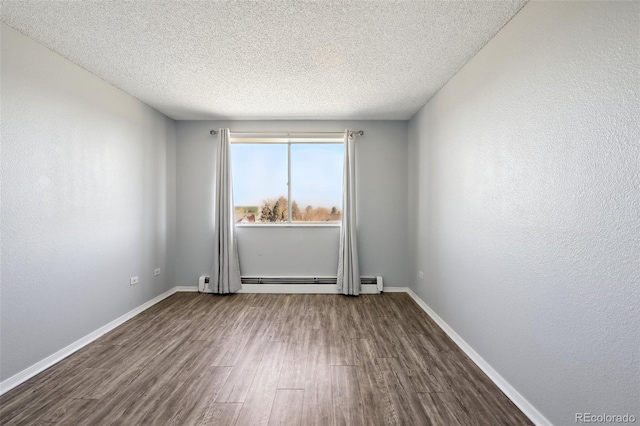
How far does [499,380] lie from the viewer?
197cm

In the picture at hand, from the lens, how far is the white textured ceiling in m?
1.83

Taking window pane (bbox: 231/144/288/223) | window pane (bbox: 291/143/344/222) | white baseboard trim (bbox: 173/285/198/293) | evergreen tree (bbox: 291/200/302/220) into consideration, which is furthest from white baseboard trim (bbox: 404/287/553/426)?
white baseboard trim (bbox: 173/285/198/293)

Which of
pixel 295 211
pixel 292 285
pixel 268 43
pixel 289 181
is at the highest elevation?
pixel 268 43

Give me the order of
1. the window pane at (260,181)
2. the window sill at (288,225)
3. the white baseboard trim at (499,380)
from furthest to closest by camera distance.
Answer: the window pane at (260,181)
the window sill at (288,225)
the white baseboard trim at (499,380)

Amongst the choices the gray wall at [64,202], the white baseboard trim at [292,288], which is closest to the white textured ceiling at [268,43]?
the gray wall at [64,202]

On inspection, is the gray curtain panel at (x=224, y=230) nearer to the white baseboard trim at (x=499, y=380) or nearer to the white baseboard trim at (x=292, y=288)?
the white baseboard trim at (x=292, y=288)

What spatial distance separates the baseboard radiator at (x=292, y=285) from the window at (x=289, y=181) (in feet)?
2.85

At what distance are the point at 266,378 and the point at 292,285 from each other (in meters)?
2.11

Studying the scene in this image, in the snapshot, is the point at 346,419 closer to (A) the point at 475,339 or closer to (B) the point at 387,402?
(B) the point at 387,402

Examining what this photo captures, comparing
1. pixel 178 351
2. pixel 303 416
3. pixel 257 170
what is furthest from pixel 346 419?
pixel 257 170

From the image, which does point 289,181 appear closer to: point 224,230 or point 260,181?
point 260,181

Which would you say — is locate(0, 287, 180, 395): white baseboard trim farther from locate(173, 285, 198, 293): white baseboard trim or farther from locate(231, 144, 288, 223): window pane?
locate(231, 144, 288, 223): window pane

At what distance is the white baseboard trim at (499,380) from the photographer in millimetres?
1631

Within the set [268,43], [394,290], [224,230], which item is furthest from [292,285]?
[268,43]
